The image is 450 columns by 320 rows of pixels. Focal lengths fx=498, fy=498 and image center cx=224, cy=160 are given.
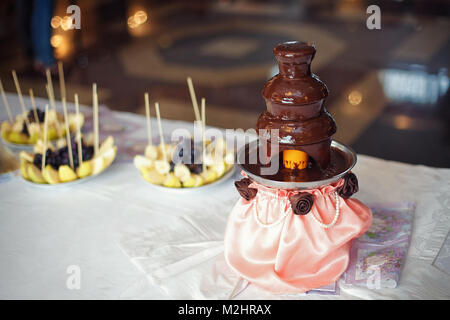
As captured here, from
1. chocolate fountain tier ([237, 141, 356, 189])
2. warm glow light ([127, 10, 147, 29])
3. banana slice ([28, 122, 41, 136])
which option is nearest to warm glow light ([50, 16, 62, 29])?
warm glow light ([127, 10, 147, 29])

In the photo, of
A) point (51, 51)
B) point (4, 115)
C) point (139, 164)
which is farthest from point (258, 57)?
point (139, 164)

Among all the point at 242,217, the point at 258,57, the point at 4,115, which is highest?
the point at 242,217

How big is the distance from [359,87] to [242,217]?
137 inches

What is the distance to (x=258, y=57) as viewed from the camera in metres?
5.66

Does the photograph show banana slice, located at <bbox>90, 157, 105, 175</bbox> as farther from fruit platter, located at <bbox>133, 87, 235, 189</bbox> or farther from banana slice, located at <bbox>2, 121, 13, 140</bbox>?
banana slice, located at <bbox>2, 121, 13, 140</bbox>

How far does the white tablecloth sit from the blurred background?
1.64 metres

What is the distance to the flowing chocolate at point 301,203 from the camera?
3.79 ft

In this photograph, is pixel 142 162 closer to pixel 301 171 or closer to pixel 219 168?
pixel 219 168

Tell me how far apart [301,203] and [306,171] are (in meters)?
0.12

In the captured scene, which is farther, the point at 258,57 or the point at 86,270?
the point at 258,57

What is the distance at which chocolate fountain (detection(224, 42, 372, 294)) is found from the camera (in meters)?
1.17

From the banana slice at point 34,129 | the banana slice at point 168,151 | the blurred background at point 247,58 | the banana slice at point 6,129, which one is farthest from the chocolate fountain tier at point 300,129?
the blurred background at point 247,58

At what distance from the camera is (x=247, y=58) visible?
5.64 meters
